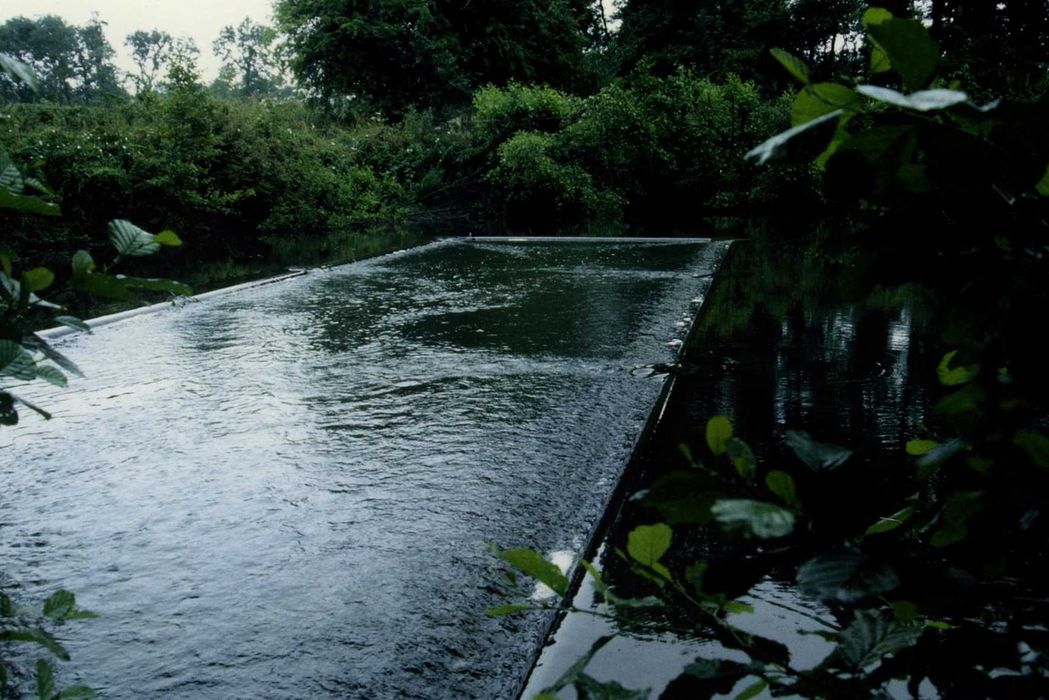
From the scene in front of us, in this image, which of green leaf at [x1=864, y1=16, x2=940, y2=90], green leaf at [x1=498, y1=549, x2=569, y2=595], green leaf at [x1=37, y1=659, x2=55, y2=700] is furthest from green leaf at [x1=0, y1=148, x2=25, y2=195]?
green leaf at [x1=864, y1=16, x2=940, y2=90]

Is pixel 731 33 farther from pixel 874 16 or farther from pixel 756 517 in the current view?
pixel 756 517

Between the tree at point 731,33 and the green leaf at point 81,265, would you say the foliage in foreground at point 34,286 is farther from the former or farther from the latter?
→ the tree at point 731,33

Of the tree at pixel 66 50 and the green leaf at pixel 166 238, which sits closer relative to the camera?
the green leaf at pixel 166 238

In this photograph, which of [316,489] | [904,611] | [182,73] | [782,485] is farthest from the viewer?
[182,73]

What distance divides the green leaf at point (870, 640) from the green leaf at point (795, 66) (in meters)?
0.52

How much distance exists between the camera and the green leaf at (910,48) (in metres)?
0.66

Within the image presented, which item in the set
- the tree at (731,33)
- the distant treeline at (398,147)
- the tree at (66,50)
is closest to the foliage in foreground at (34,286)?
the distant treeline at (398,147)

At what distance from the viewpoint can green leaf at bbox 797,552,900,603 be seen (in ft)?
2.12

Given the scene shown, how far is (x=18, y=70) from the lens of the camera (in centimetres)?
93

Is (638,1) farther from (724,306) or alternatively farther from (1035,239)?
(1035,239)

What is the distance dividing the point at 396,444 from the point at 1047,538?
9.02 ft

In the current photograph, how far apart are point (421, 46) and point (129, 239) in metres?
26.9

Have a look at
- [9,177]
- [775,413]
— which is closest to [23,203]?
[9,177]

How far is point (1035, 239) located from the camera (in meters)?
0.74
